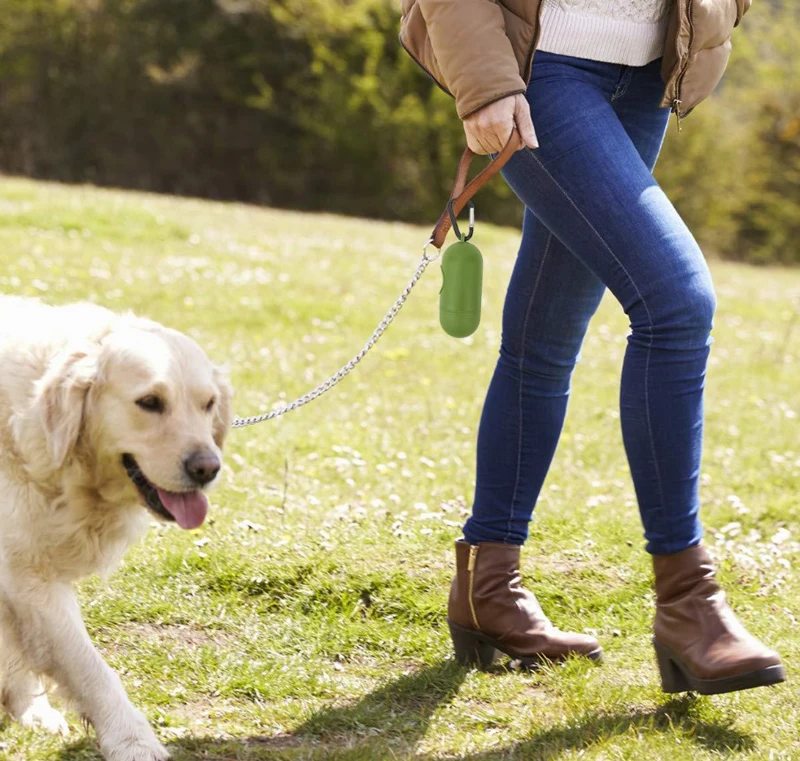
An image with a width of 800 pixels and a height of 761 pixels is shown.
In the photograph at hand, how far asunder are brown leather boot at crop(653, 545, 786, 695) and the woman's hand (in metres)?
1.19

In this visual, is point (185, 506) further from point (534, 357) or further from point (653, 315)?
point (653, 315)

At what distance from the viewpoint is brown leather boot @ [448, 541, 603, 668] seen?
3.41m

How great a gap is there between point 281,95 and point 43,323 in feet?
72.8

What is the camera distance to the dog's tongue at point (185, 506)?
2885 millimetres

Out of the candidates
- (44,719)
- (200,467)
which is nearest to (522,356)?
(200,467)

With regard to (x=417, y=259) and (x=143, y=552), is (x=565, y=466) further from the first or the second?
(x=417, y=259)

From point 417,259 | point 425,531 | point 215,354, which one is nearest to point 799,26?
point 417,259

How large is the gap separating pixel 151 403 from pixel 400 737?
3.73ft

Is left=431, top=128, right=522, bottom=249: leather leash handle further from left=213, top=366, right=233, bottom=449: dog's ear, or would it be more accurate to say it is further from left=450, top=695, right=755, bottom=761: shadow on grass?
left=450, top=695, right=755, bottom=761: shadow on grass

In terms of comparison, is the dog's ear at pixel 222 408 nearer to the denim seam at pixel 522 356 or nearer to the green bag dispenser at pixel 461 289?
the green bag dispenser at pixel 461 289

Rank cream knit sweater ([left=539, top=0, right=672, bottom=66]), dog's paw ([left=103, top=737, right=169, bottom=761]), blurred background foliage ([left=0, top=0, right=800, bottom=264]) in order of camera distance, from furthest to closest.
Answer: blurred background foliage ([left=0, top=0, right=800, bottom=264]) → cream knit sweater ([left=539, top=0, right=672, bottom=66]) → dog's paw ([left=103, top=737, right=169, bottom=761])

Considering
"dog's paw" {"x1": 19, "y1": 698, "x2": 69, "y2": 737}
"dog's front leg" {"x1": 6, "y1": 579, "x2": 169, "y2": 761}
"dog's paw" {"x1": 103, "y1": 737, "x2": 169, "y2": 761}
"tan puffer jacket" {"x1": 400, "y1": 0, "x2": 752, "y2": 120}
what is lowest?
"dog's paw" {"x1": 19, "y1": 698, "x2": 69, "y2": 737}

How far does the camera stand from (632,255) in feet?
9.30

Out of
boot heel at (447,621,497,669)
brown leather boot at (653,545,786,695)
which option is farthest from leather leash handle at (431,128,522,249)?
boot heel at (447,621,497,669)
